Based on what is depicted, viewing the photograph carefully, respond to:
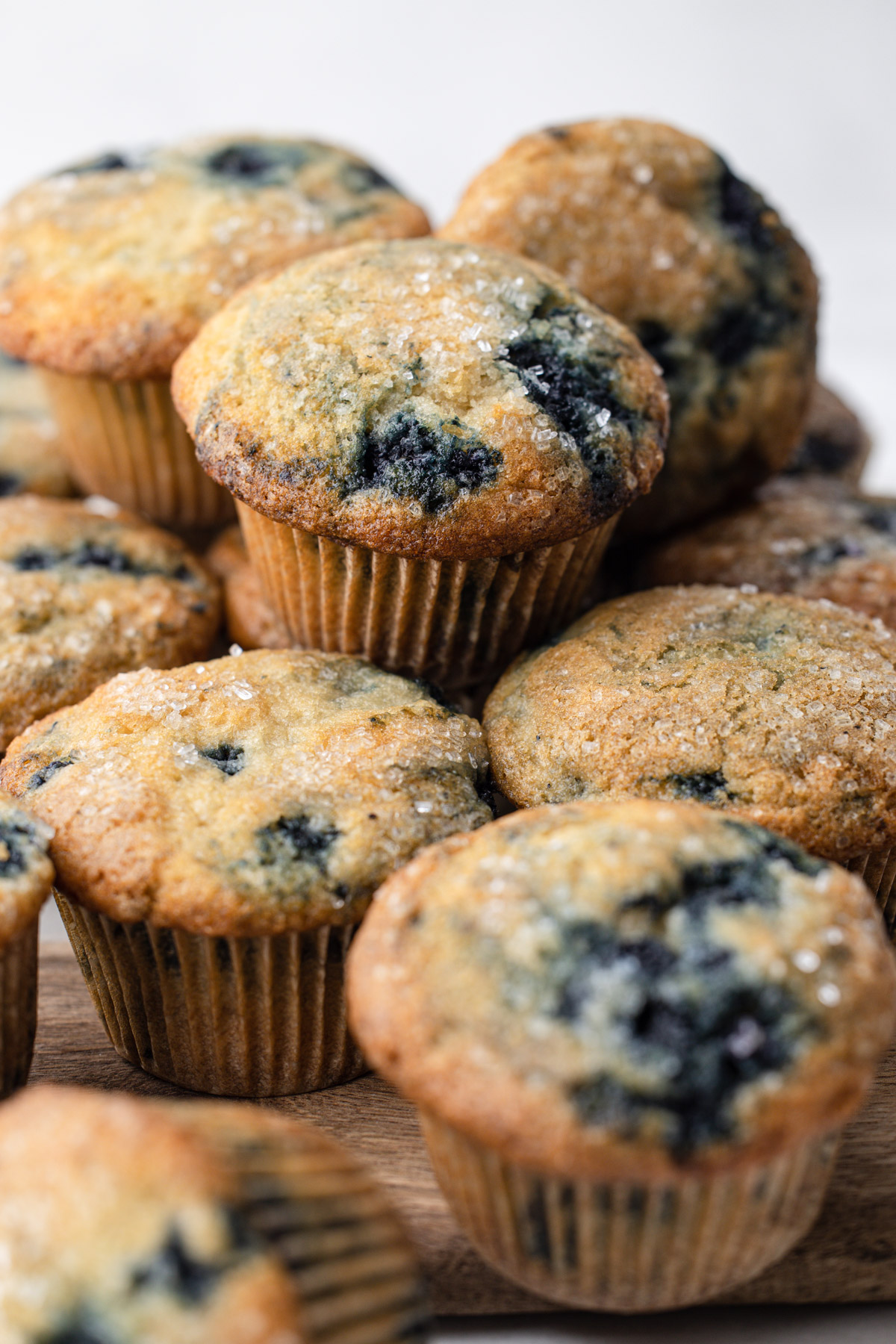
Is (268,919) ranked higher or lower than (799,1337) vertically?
higher

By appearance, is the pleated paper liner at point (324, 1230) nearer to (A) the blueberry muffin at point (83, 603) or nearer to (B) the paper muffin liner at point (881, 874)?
(B) the paper muffin liner at point (881, 874)

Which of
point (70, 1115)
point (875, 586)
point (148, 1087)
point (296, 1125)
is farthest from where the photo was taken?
point (875, 586)

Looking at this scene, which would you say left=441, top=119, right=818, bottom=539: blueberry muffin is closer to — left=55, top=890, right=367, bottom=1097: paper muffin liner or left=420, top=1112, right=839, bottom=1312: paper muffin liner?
left=55, top=890, right=367, bottom=1097: paper muffin liner

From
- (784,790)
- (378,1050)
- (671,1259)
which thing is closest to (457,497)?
(784,790)

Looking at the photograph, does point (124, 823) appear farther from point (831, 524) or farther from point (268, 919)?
point (831, 524)

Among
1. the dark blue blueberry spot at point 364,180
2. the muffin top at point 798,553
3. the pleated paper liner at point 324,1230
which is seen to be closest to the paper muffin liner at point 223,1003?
the pleated paper liner at point 324,1230
